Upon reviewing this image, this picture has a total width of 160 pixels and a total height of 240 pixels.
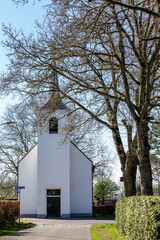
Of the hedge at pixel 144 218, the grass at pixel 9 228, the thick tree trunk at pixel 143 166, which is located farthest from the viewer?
the grass at pixel 9 228

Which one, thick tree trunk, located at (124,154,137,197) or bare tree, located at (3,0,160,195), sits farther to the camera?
thick tree trunk, located at (124,154,137,197)

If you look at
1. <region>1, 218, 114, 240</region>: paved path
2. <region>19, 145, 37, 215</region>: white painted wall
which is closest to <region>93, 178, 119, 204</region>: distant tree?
<region>19, 145, 37, 215</region>: white painted wall

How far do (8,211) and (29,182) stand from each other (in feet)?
41.5

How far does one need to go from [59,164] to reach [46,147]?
2103 millimetres

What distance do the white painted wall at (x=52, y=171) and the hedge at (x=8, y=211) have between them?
686 cm

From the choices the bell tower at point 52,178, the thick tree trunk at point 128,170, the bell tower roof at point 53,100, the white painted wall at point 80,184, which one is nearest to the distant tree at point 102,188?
the white painted wall at point 80,184

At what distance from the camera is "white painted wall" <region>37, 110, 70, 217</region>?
32094 millimetres

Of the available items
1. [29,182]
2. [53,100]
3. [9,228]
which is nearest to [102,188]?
[29,182]

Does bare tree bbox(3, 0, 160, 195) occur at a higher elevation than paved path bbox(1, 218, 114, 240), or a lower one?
higher

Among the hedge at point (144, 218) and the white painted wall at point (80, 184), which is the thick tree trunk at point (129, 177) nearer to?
the hedge at point (144, 218)

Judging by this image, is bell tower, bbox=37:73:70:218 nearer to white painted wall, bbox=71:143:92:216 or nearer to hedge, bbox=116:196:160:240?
white painted wall, bbox=71:143:92:216

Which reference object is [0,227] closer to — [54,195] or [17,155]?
[54,195]

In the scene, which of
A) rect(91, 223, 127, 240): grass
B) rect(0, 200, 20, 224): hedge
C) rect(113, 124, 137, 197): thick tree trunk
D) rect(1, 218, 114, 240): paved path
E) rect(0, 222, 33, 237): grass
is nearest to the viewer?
rect(91, 223, 127, 240): grass

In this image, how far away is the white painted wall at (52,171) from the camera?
3209 cm
